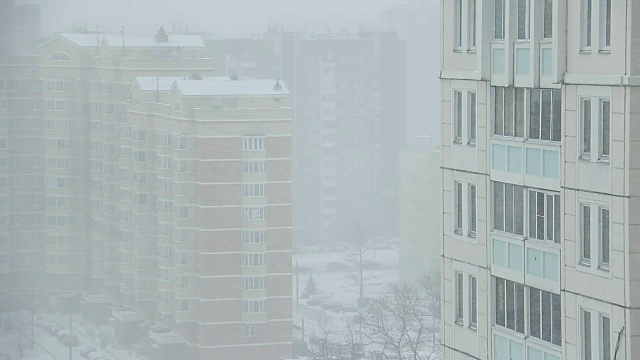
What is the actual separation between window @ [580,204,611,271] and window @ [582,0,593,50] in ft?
0.57

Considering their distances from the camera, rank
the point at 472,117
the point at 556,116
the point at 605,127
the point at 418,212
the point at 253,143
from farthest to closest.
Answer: the point at 418,212 → the point at 253,143 → the point at 472,117 → the point at 556,116 → the point at 605,127

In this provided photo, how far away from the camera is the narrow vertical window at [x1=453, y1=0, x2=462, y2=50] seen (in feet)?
5.77

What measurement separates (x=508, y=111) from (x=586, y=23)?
0.67 feet

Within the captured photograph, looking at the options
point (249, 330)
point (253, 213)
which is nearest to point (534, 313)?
point (253, 213)

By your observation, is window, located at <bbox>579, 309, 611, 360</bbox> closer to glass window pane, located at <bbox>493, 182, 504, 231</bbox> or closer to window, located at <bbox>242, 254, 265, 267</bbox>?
glass window pane, located at <bbox>493, 182, 504, 231</bbox>

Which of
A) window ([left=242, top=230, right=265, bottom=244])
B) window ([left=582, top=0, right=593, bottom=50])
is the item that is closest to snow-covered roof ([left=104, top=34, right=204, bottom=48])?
window ([left=242, top=230, right=265, bottom=244])

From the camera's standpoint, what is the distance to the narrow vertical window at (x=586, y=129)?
4.66 feet

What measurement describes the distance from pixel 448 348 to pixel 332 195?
419 inches

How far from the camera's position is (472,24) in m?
1.72

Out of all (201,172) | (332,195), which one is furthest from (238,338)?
(332,195)

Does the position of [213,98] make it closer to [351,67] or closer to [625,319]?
[351,67]

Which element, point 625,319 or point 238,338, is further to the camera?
point 238,338

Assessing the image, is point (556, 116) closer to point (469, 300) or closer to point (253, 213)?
point (469, 300)

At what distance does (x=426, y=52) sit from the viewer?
13.8 m
